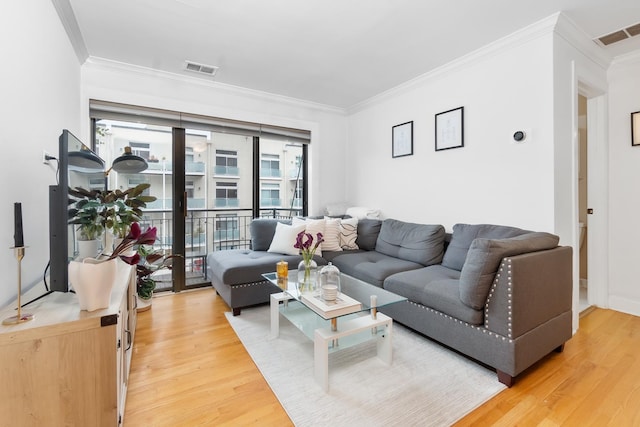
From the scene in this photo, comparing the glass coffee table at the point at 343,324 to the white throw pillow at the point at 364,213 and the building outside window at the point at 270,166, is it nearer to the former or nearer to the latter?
the white throw pillow at the point at 364,213

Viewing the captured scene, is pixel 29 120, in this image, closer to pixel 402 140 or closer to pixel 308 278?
pixel 308 278

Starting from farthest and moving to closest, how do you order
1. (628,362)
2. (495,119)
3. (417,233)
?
1. (417,233)
2. (495,119)
3. (628,362)

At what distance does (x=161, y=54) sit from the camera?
9.00 ft

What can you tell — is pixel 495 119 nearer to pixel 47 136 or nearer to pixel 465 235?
pixel 465 235

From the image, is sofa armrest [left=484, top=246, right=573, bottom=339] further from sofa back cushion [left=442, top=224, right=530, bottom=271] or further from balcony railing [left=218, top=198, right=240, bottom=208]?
balcony railing [left=218, top=198, right=240, bottom=208]

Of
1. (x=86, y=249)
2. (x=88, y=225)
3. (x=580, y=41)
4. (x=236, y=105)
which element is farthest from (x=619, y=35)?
(x=86, y=249)

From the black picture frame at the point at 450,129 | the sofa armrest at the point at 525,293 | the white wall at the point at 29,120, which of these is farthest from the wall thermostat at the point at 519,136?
the white wall at the point at 29,120

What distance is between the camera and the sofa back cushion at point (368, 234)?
3.62 metres

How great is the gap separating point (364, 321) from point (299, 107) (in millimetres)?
3153

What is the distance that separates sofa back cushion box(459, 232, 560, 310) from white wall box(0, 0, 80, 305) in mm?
2407

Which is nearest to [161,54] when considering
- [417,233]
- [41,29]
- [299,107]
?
[41,29]

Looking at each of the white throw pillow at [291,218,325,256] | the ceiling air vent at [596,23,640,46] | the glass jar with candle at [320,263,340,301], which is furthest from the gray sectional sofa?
the ceiling air vent at [596,23,640,46]

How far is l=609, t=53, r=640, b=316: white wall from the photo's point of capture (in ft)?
8.82

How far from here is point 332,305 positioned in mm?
1787
